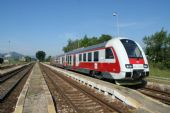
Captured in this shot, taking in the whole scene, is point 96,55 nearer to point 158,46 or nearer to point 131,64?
point 131,64

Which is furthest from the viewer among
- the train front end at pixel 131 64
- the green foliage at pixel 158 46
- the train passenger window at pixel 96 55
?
the green foliage at pixel 158 46

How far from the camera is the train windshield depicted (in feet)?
56.0

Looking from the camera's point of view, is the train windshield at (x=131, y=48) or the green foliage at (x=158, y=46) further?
the green foliage at (x=158, y=46)

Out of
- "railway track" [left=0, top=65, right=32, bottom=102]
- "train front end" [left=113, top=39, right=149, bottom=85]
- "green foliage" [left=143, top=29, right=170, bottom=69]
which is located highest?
"green foliage" [left=143, top=29, right=170, bottom=69]

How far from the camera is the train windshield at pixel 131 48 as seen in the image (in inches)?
672

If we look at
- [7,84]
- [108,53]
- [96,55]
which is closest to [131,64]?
[108,53]

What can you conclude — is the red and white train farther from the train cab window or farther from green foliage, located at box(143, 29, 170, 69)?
green foliage, located at box(143, 29, 170, 69)

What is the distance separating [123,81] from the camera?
17.5 metres

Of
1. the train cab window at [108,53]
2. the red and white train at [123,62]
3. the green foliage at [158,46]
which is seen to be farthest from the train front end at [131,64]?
the green foliage at [158,46]

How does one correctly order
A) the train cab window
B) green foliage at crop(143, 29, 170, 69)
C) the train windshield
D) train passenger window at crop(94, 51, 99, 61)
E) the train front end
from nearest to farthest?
the train front end < the train windshield < the train cab window < train passenger window at crop(94, 51, 99, 61) < green foliage at crop(143, 29, 170, 69)

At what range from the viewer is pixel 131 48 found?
57.5 feet

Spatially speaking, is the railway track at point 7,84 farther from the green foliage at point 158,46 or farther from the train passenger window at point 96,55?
the green foliage at point 158,46

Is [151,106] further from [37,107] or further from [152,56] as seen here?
[152,56]

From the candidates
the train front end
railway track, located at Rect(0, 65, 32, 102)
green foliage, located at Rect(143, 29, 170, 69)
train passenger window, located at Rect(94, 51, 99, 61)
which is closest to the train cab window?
the train front end
